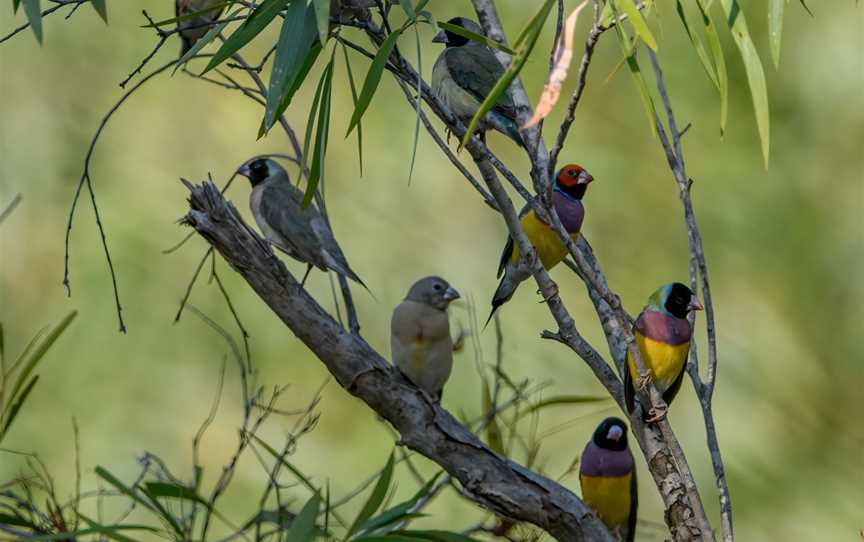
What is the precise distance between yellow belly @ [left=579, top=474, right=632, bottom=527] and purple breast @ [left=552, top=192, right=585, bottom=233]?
0.76 meters

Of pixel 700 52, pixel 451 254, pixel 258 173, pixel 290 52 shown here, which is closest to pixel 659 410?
pixel 700 52

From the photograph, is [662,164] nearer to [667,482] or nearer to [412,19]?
[667,482]

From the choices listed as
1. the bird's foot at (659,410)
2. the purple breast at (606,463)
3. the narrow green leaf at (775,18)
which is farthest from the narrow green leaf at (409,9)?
the purple breast at (606,463)

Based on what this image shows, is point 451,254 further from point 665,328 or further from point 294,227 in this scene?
point 665,328

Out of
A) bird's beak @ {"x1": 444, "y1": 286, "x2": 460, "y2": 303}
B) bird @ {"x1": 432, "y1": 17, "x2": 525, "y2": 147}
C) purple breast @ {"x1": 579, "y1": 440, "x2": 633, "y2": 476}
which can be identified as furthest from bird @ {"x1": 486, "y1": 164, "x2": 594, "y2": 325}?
purple breast @ {"x1": 579, "y1": 440, "x2": 633, "y2": 476}

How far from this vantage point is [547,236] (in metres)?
3.05

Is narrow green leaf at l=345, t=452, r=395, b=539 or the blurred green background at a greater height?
the blurred green background

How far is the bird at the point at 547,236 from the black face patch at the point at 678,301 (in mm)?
372

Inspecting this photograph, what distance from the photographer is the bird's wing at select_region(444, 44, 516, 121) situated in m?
2.89

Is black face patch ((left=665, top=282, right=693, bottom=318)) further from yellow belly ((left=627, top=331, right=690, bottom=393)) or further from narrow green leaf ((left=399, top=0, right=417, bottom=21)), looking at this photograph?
narrow green leaf ((left=399, top=0, right=417, bottom=21))

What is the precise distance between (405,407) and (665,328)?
646mm

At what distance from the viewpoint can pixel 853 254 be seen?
4332 mm

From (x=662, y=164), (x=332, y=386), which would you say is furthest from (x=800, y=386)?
(x=332, y=386)

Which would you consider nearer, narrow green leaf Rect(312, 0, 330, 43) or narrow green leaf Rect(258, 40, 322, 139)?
narrow green leaf Rect(312, 0, 330, 43)
